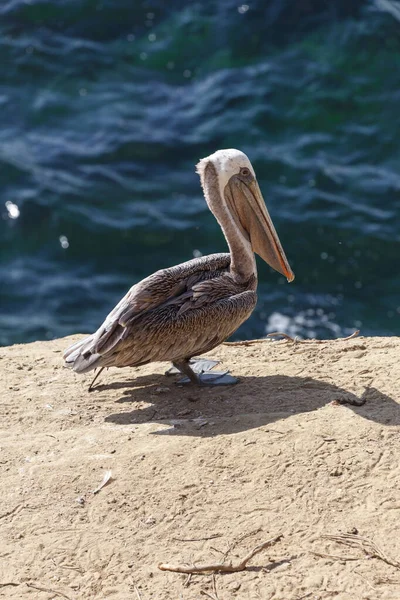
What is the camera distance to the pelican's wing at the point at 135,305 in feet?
21.9

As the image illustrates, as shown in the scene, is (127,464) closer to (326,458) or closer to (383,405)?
(326,458)

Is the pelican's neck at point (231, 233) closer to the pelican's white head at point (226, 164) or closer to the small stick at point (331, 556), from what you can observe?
the pelican's white head at point (226, 164)

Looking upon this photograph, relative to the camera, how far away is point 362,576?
15.5 feet

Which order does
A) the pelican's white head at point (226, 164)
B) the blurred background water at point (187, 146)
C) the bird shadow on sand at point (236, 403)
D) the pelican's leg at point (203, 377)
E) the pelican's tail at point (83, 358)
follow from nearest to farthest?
the bird shadow on sand at point (236, 403) → the pelican's tail at point (83, 358) → the pelican's leg at point (203, 377) → the pelican's white head at point (226, 164) → the blurred background water at point (187, 146)

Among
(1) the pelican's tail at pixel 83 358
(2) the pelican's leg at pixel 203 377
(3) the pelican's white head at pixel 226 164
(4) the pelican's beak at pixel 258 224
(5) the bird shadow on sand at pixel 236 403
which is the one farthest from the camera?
(4) the pelican's beak at pixel 258 224

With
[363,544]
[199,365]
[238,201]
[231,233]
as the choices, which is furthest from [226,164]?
[363,544]

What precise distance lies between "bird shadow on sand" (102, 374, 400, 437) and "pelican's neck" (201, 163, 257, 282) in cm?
87

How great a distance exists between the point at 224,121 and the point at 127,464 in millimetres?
10748

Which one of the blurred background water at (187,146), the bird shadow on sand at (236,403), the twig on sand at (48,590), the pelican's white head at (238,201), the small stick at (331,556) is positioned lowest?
the blurred background water at (187,146)

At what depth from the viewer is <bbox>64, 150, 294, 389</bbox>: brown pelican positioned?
6723mm

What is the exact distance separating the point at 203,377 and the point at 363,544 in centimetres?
249

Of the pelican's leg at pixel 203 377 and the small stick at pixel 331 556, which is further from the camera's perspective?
the pelican's leg at pixel 203 377

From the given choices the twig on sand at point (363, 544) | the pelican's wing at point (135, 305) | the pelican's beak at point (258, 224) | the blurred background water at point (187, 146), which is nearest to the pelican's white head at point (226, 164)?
the pelican's beak at point (258, 224)

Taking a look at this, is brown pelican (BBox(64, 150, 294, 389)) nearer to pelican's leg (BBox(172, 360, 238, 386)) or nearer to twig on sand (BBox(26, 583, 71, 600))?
pelican's leg (BBox(172, 360, 238, 386))
